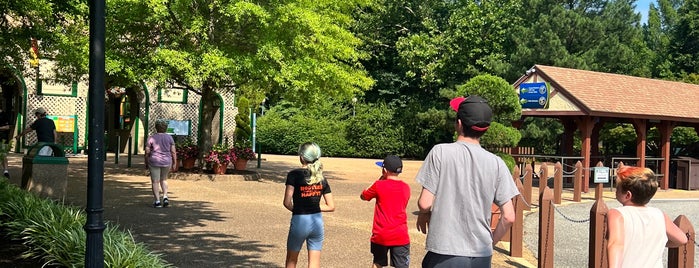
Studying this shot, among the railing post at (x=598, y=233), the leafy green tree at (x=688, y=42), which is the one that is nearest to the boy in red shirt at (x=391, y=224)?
the railing post at (x=598, y=233)

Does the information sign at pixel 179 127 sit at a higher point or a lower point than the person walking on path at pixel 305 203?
higher

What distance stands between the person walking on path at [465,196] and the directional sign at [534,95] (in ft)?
51.4

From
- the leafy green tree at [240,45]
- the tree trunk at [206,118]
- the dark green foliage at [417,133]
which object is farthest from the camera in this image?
the dark green foliage at [417,133]

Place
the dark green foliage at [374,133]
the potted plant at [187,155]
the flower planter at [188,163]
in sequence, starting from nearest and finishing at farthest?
1. the potted plant at [187,155]
2. the flower planter at [188,163]
3. the dark green foliage at [374,133]

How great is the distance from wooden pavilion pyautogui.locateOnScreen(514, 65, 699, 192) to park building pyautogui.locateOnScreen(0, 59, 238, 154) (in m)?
12.3

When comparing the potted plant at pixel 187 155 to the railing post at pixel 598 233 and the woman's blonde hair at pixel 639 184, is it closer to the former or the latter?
the railing post at pixel 598 233

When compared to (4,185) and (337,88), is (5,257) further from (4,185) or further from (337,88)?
(337,88)

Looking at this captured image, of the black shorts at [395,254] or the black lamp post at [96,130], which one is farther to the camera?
the black shorts at [395,254]

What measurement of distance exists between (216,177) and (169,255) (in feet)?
31.2

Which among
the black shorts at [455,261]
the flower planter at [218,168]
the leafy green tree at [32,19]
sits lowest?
the flower planter at [218,168]

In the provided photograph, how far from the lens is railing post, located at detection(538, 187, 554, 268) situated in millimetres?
6929

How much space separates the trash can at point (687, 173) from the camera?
20812 millimetres

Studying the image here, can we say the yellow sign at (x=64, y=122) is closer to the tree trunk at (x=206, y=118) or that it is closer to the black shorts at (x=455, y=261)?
the tree trunk at (x=206, y=118)

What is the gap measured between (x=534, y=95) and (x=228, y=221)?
1167 centimetres
